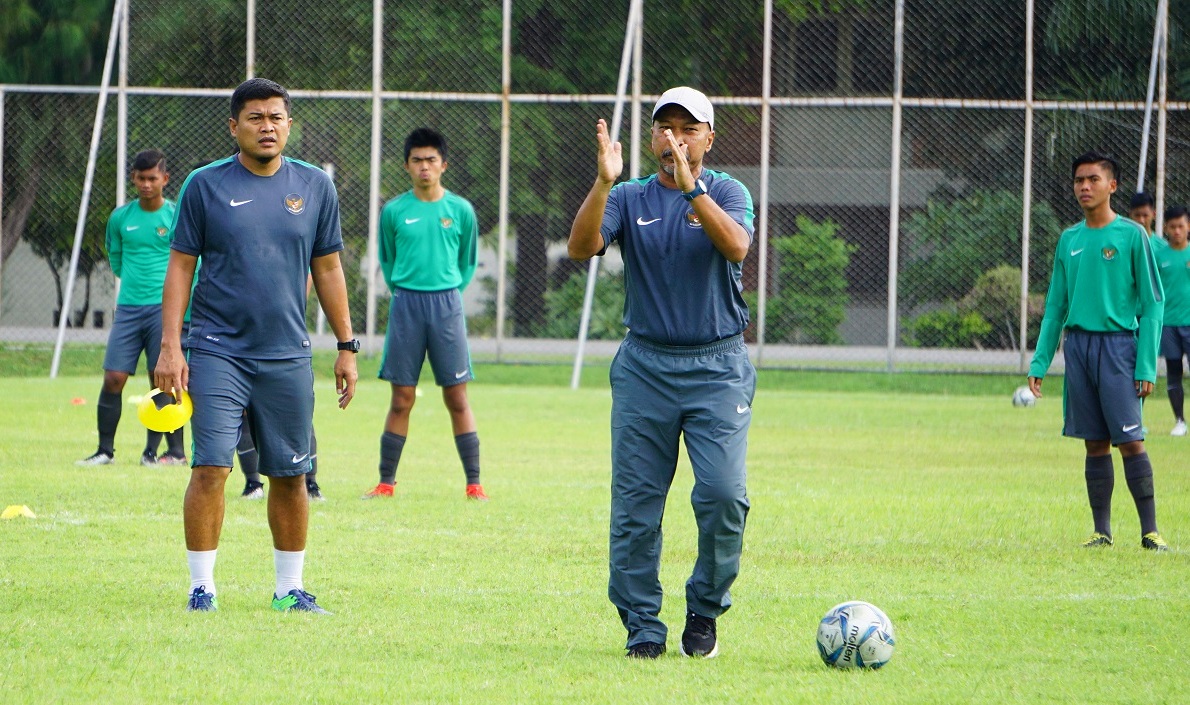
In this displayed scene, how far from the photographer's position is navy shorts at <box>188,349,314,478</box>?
20.1 ft

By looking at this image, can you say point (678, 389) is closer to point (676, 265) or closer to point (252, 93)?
point (676, 265)

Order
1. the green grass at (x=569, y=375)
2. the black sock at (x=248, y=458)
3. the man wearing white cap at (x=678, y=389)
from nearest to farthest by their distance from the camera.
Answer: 1. the man wearing white cap at (x=678, y=389)
2. the black sock at (x=248, y=458)
3. the green grass at (x=569, y=375)

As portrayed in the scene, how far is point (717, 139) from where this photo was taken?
25.0m

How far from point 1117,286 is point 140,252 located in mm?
7050

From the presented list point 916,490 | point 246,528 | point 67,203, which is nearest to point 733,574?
point 246,528

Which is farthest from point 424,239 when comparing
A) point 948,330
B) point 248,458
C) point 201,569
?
point 948,330

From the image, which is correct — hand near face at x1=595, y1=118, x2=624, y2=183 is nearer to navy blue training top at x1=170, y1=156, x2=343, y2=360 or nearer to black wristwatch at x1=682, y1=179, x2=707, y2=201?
black wristwatch at x1=682, y1=179, x2=707, y2=201

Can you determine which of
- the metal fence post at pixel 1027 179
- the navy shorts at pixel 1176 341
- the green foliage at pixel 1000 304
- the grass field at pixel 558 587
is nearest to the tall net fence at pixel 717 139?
the green foliage at pixel 1000 304

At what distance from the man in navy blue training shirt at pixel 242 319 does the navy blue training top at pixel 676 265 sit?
1.49 metres

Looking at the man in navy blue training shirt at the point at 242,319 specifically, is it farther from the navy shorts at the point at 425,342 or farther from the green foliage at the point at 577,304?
the green foliage at the point at 577,304

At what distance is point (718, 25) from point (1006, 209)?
5.15 meters

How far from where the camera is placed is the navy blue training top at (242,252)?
6.16m

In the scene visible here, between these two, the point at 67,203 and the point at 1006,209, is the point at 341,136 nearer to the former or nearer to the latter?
the point at 67,203

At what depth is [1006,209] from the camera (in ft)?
76.0
